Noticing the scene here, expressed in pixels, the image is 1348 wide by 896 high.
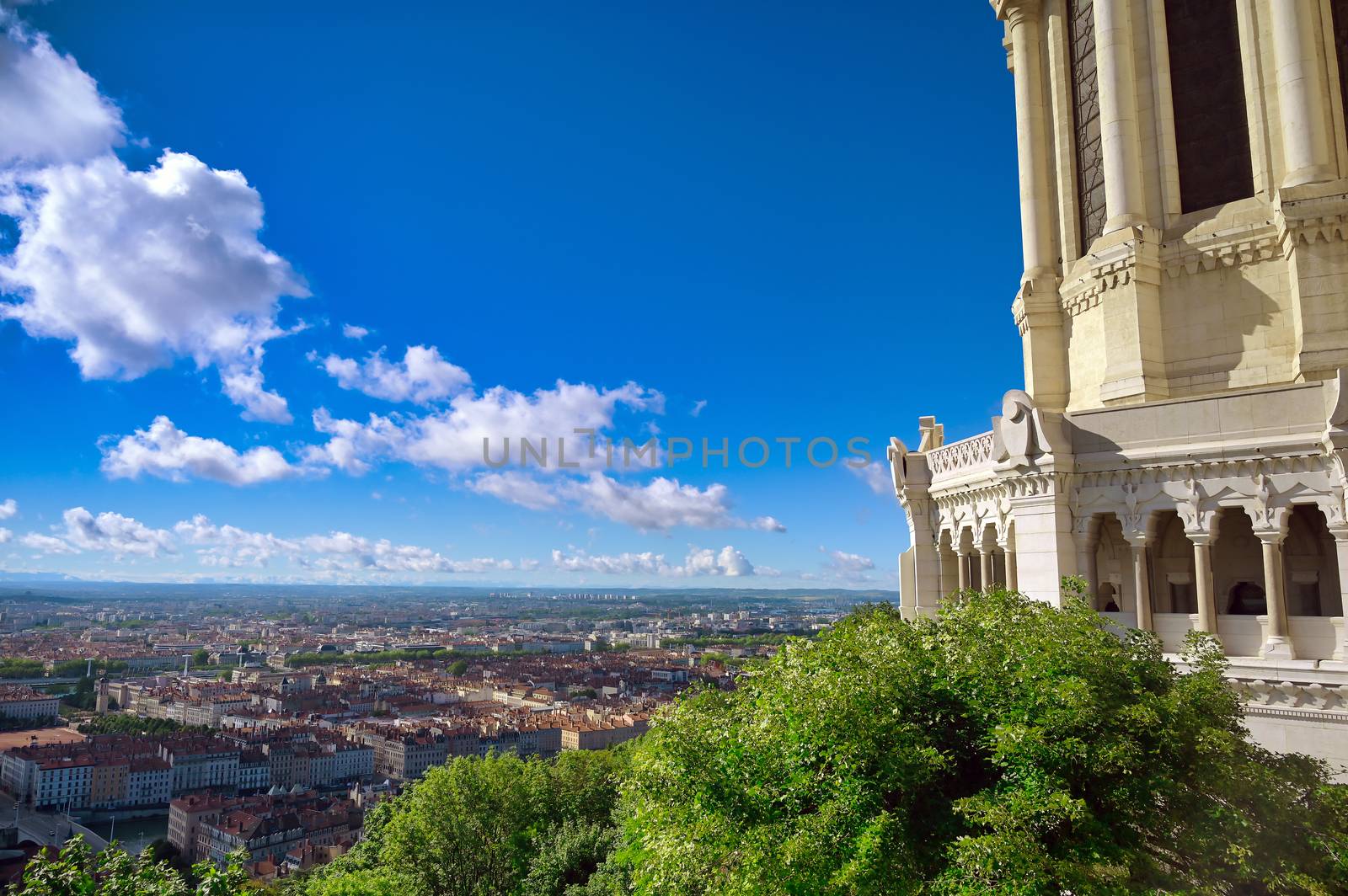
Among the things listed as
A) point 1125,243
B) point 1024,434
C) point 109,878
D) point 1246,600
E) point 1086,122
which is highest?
point 1086,122

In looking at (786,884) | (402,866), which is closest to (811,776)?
(786,884)

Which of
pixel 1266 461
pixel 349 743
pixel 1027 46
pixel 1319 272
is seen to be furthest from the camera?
pixel 349 743

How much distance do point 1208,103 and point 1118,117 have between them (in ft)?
6.46

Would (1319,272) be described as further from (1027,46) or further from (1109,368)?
(1027,46)

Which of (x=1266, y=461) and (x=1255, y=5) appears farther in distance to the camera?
(x=1255, y=5)

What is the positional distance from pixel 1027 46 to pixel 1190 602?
16688mm

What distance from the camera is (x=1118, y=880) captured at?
32.0ft

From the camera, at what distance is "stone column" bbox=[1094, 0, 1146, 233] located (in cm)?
2180

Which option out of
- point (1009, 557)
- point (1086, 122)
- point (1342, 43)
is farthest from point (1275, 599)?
point (1086, 122)

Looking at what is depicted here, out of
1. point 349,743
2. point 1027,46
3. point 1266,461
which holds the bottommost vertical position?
point 349,743

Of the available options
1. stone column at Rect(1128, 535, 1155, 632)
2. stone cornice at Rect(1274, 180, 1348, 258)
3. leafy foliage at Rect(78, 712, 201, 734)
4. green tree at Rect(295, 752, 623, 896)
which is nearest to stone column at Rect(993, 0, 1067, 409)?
stone cornice at Rect(1274, 180, 1348, 258)

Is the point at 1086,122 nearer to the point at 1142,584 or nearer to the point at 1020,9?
the point at 1020,9

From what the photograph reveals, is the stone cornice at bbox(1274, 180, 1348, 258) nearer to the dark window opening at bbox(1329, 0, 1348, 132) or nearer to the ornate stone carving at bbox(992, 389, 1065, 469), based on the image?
the dark window opening at bbox(1329, 0, 1348, 132)

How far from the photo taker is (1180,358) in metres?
20.9
